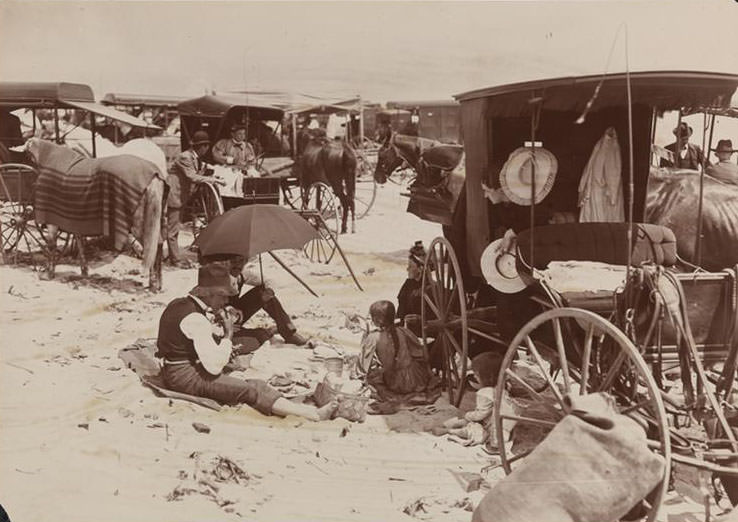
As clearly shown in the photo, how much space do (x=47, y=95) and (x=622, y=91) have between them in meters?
3.37

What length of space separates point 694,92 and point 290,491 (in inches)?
104

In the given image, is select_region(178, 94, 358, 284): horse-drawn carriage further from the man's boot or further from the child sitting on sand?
the child sitting on sand

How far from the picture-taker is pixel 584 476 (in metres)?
2.76

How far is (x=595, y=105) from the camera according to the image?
3.84 metres

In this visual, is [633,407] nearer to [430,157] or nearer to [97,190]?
[430,157]

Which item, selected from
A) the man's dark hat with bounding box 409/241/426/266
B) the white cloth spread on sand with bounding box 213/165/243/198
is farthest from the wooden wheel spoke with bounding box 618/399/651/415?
the white cloth spread on sand with bounding box 213/165/243/198

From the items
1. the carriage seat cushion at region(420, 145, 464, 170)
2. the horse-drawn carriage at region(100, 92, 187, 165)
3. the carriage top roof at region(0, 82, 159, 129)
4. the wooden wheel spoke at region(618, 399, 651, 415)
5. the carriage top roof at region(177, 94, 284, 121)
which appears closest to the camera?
the wooden wheel spoke at region(618, 399, 651, 415)

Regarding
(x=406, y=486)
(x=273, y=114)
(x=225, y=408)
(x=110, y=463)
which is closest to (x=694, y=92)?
(x=406, y=486)

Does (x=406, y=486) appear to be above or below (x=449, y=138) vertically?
below

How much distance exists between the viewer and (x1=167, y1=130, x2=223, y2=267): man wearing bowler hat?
577 cm

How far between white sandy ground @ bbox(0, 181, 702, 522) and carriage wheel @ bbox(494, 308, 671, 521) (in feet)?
1.54

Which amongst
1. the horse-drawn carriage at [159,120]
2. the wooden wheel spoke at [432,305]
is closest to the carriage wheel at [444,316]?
the wooden wheel spoke at [432,305]

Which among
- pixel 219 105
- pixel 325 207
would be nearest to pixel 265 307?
pixel 219 105

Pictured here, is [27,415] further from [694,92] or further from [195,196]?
[694,92]
